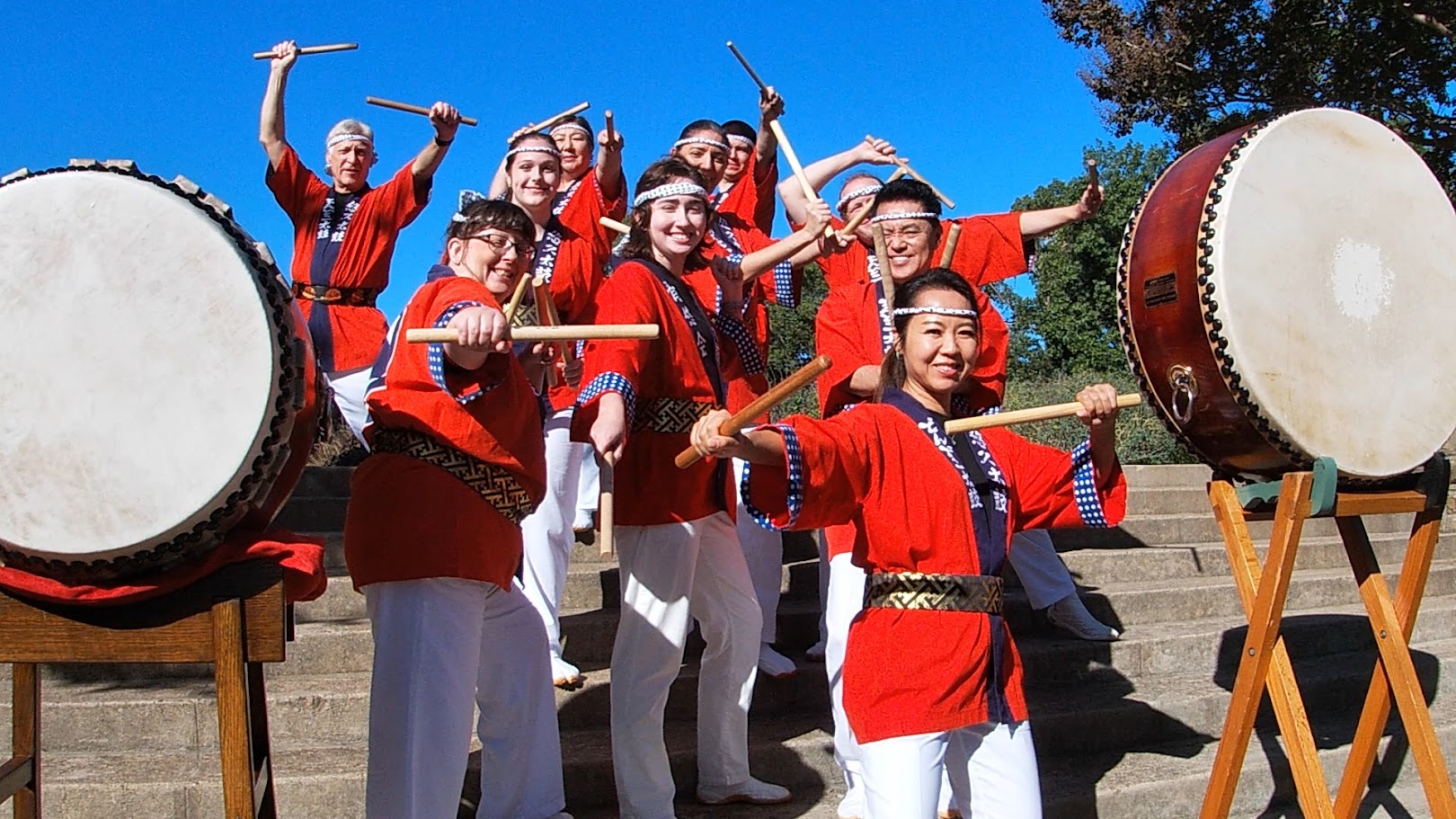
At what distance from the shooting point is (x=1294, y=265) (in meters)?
3.35

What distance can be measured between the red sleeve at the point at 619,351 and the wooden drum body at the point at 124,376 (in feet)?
3.82

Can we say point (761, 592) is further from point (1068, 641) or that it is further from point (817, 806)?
point (1068, 641)

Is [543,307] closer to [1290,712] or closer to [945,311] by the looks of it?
[945,311]

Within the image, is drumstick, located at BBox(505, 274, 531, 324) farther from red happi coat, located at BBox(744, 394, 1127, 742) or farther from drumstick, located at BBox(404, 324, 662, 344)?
red happi coat, located at BBox(744, 394, 1127, 742)

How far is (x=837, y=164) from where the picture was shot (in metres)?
5.04

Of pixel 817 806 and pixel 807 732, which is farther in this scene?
pixel 807 732

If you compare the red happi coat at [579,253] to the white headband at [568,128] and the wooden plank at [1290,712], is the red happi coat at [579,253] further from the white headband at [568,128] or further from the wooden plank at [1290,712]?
the wooden plank at [1290,712]

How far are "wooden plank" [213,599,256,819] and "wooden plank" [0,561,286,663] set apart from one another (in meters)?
0.03

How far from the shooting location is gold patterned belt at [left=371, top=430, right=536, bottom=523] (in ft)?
9.55

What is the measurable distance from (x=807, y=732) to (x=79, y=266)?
284 centimetres

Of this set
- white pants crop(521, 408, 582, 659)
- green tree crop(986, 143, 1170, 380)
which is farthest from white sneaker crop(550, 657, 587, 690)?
green tree crop(986, 143, 1170, 380)

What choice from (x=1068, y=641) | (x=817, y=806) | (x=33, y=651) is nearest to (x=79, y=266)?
(x=33, y=651)

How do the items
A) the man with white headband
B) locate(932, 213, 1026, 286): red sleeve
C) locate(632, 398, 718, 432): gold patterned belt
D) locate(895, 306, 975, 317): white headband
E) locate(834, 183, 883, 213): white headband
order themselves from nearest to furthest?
Answer: locate(895, 306, 975, 317): white headband < locate(632, 398, 718, 432): gold patterned belt < locate(932, 213, 1026, 286): red sleeve < locate(834, 183, 883, 213): white headband < the man with white headband

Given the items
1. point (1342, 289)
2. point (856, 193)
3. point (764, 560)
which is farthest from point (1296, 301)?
point (764, 560)
